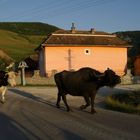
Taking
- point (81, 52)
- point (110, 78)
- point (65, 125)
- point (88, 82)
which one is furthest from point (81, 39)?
point (65, 125)

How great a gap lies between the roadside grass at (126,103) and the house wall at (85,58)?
31137 mm

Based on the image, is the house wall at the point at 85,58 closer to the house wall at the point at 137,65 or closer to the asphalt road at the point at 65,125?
the house wall at the point at 137,65

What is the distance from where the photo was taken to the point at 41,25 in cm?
18400

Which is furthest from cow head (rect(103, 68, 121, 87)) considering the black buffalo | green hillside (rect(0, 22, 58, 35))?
green hillside (rect(0, 22, 58, 35))

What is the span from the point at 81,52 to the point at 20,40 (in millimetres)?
72767

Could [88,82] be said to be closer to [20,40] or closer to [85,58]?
[85,58]

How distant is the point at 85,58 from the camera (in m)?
56.1

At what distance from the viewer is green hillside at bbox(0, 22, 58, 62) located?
100387 millimetres

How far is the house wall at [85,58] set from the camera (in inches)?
2149

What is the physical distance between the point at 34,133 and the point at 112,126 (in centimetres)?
241

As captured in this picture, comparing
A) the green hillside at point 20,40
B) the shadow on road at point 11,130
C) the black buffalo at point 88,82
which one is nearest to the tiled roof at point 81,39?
the green hillside at point 20,40

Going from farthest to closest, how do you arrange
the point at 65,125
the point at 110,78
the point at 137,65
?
the point at 137,65 < the point at 110,78 < the point at 65,125

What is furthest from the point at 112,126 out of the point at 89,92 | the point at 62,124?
the point at 89,92

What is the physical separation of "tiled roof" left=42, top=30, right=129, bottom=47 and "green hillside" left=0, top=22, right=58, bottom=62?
30.4 metres
